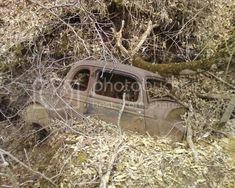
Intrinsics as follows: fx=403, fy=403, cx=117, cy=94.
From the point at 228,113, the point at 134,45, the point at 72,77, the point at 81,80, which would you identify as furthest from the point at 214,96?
the point at 72,77

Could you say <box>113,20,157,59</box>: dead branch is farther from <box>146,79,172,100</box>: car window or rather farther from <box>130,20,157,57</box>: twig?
<box>146,79,172,100</box>: car window

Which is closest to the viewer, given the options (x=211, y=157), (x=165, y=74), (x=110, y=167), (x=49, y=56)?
(x=110, y=167)

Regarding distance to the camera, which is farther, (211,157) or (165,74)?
(165,74)

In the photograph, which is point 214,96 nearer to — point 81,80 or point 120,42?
point 120,42

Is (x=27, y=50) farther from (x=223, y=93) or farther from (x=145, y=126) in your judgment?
(x=223, y=93)

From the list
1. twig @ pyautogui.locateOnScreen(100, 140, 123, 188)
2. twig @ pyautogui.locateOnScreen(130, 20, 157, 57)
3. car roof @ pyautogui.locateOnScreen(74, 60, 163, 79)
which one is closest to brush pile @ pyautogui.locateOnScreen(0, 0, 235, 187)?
twig @ pyautogui.locateOnScreen(100, 140, 123, 188)

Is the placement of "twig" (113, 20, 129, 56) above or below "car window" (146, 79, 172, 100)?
above

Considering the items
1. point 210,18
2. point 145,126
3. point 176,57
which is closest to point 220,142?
point 145,126

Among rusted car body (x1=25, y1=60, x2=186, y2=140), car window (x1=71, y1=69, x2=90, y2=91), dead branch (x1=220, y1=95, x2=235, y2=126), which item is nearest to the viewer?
rusted car body (x1=25, y1=60, x2=186, y2=140)

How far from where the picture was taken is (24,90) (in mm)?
6730

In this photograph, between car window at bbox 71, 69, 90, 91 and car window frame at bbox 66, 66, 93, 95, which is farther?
car window at bbox 71, 69, 90, 91

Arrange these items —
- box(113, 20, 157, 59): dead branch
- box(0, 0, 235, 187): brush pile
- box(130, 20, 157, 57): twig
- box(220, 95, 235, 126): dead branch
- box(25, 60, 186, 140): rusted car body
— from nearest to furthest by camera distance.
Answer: box(0, 0, 235, 187): brush pile
box(25, 60, 186, 140): rusted car body
box(220, 95, 235, 126): dead branch
box(113, 20, 157, 59): dead branch
box(130, 20, 157, 57): twig

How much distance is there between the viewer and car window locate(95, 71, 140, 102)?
6.20 meters

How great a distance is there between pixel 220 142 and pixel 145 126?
1158mm
